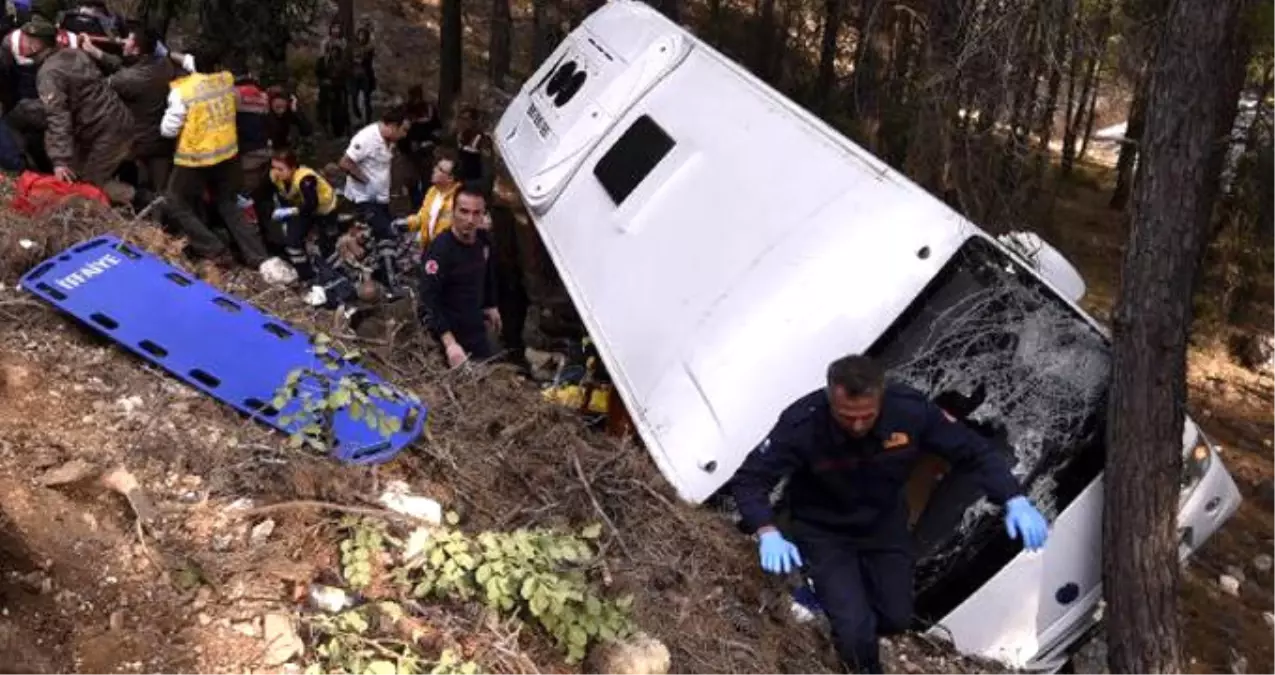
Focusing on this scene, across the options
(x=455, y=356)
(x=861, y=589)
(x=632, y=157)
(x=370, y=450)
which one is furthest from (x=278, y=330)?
(x=861, y=589)

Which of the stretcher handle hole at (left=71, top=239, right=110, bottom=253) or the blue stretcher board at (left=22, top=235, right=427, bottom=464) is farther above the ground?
the blue stretcher board at (left=22, top=235, right=427, bottom=464)

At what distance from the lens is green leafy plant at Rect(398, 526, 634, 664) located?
327 cm

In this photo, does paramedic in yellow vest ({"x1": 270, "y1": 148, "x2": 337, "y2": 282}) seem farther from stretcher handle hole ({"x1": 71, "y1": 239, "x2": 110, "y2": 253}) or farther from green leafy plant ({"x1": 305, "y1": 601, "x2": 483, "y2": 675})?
green leafy plant ({"x1": 305, "y1": 601, "x2": 483, "y2": 675})

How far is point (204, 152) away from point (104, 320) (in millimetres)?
2314

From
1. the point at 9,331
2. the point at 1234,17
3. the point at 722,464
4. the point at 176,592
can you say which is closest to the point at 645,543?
the point at 722,464

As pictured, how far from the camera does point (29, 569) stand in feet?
9.52

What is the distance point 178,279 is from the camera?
15.4 ft

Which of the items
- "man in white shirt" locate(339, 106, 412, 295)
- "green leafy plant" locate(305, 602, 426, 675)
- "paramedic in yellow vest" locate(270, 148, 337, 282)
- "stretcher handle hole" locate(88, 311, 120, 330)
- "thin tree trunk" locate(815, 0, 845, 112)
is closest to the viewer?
"green leafy plant" locate(305, 602, 426, 675)

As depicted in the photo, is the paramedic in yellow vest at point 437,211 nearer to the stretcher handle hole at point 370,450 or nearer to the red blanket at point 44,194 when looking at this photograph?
the red blanket at point 44,194

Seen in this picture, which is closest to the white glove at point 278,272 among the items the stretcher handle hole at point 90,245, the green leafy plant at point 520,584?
the stretcher handle hole at point 90,245

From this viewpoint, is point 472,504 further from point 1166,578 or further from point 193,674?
point 1166,578

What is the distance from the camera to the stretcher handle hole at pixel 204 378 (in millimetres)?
4152

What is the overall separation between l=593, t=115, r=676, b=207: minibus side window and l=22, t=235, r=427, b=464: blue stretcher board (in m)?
1.85

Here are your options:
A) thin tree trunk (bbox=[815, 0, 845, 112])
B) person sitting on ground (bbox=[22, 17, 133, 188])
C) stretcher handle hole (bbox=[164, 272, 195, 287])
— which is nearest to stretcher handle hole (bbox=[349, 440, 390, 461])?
stretcher handle hole (bbox=[164, 272, 195, 287])
